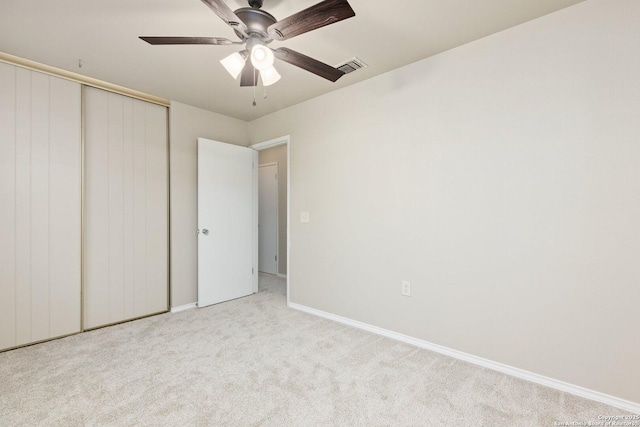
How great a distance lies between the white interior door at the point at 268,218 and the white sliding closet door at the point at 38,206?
306 cm

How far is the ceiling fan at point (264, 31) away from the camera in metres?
1.37

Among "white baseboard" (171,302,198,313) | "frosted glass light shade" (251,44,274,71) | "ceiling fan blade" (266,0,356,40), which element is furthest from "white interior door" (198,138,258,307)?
"ceiling fan blade" (266,0,356,40)

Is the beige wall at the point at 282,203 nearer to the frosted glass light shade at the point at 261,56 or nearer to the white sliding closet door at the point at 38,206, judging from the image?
the white sliding closet door at the point at 38,206

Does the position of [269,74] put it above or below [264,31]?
below

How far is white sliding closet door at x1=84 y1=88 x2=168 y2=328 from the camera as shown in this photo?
292 centimetres

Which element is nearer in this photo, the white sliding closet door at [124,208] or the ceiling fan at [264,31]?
the ceiling fan at [264,31]

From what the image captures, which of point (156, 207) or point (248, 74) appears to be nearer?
point (248, 74)

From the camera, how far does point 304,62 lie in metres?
1.80

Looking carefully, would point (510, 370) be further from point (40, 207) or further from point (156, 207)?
point (40, 207)

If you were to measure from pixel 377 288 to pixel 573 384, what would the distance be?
1484 millimetres

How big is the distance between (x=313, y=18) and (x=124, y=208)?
280cm

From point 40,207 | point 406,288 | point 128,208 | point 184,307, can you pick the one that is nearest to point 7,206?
point 40,207

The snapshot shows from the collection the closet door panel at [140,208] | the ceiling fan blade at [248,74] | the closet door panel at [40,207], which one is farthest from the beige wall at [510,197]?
the closet door panel at [40,207]

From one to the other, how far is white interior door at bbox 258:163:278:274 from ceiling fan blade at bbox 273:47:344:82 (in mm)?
3667
